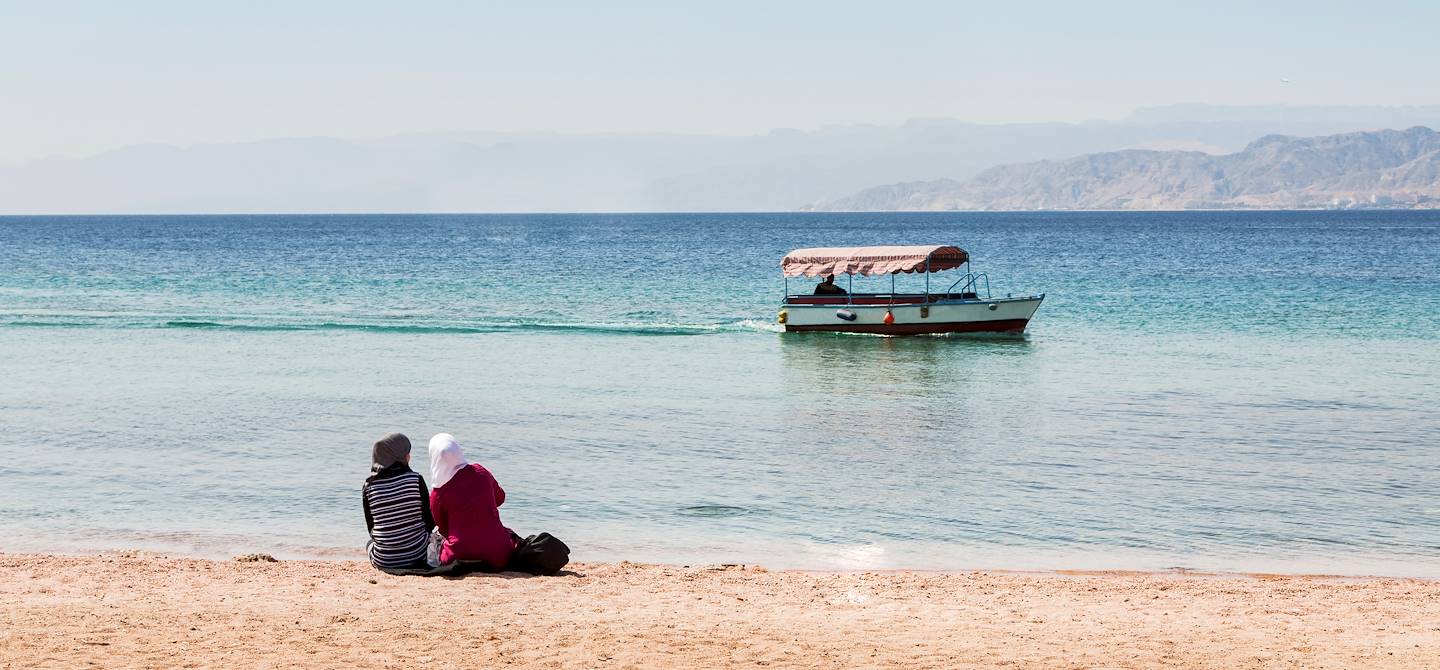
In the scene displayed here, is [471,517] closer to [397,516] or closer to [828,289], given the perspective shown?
[397,516]

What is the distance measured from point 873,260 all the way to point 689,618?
90.8 feet

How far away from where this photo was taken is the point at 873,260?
120ft

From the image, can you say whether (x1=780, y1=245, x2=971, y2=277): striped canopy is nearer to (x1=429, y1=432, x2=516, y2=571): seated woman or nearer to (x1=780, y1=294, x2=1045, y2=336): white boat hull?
(x1=780, y1=294, x2=1045, y2=336): white boat hull

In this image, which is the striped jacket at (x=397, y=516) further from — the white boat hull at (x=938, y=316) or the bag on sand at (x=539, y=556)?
the white boat hull at (x=938, y=316)

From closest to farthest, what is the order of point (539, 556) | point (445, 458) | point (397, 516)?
1. point (445, 458)
2. point (397, 516)
3. point (539, 556)

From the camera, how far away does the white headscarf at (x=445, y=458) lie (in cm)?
1023

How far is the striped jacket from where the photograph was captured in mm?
10461

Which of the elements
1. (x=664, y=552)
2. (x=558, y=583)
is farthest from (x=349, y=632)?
(x=664, y=552)

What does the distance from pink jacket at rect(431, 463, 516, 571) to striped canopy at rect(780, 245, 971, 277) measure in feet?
84.8

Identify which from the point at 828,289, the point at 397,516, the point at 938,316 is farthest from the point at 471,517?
the point at 828,289

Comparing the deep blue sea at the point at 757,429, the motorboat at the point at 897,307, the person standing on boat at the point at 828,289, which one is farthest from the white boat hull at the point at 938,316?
the deep blue sea at the point at 757,429

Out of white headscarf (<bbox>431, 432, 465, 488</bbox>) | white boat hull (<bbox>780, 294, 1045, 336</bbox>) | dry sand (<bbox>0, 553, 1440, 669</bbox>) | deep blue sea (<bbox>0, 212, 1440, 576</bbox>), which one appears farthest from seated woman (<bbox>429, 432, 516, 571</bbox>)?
white boat hull (<bbox>780, 294, 1045, 336</bbox>)

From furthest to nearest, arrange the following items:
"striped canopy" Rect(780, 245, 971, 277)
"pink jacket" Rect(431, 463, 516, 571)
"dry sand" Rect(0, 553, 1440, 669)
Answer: "striped canopy" Rect(780, 245, 971, 277)
"pink jacket" Rect(431, 463, 516, 571)
"dry sand" Rect(0, 553, 1440, 669)

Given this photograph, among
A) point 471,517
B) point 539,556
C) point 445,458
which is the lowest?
point 539,556
